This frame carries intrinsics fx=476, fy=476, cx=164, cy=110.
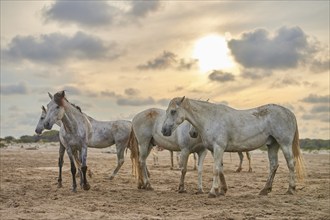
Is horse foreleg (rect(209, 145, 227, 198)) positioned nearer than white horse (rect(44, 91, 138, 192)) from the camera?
Yes

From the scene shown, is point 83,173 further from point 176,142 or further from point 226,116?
point 226,116

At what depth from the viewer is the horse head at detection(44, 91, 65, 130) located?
41.1ft

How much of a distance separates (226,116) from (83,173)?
4231mm

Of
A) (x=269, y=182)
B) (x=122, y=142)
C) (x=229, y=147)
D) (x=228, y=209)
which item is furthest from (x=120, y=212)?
(x=122, y=142)

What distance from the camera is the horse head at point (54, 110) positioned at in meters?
12.5

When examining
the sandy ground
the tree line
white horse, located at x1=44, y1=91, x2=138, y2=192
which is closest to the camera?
the sandy ground

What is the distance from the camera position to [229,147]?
11.9 meters

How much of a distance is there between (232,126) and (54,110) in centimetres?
470

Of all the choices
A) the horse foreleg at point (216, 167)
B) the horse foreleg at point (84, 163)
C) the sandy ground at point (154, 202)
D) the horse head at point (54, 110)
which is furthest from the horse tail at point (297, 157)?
the horse head at point (54, 110)

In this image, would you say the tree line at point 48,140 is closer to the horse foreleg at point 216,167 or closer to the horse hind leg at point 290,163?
the horse hind leg at point 290,163

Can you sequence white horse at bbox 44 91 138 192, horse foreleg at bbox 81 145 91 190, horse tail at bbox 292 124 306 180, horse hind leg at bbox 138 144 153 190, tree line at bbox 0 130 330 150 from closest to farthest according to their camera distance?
1. white horse at bbox 44 91 138 192
2. horse foreleg at bbox 81 145 91 190
3. horse tail at bbox 292 124 306 180
4. horse hind leg at bbox 138 144 153 190
5. tree line at bbox 0 130 330 150

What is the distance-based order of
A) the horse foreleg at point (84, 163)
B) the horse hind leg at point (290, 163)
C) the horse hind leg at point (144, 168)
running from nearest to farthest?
the horse hind leg at point (290, 163), the horse foreleg at point (84, 163), the horse hind leg at point (144, 168)

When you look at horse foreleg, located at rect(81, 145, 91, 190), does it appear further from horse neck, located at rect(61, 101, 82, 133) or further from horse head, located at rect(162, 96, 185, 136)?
horse head, located at rect(162, 96, 185, 136)

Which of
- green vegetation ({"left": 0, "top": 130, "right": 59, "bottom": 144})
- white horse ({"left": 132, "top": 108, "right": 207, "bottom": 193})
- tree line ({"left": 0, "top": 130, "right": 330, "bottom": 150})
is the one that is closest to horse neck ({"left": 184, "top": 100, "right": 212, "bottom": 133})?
white horse ({"left": 132, "top": 108, "right": 207, "bottom": 193})
